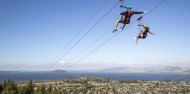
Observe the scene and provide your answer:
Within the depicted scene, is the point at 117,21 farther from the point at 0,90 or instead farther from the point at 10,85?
the point at 0,90

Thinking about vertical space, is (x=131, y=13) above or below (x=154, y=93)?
above

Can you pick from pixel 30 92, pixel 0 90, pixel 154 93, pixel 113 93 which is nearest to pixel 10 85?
pixel 0 90

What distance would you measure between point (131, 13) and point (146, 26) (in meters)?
2.32

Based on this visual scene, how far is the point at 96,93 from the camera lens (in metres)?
134

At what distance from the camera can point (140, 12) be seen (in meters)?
21.0

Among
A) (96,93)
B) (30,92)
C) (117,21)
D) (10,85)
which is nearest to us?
(117,21)

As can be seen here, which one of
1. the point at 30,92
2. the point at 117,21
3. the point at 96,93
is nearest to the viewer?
the point at 117,21

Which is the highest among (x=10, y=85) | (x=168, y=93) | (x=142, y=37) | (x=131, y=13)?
(x=131, y=13)

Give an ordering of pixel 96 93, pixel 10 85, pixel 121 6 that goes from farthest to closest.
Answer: pixel 96 93, pixel 10 85, pixel 121 6

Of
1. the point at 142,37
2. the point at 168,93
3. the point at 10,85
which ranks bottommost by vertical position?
the point at 168,93

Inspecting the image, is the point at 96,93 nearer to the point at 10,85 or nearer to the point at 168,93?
the point at 168,93

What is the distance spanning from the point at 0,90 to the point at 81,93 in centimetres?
5715

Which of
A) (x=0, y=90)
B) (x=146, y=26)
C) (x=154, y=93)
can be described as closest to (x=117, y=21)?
(x=146, y=26)

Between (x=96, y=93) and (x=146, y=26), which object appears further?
(x=96, y=93)
